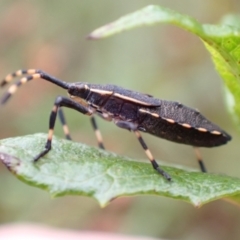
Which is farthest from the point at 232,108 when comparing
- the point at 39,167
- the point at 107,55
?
the point at 107,55

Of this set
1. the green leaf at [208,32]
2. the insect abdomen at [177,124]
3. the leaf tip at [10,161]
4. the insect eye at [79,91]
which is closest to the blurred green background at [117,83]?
the insect abdomen at [177,124]

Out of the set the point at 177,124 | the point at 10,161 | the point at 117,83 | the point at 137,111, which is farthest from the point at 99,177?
the point at 117,83

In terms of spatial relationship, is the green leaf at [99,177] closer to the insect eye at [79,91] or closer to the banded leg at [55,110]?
the banded leg at [55,110]

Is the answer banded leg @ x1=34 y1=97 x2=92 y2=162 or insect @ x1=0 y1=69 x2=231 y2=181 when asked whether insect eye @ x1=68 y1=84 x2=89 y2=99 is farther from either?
banded leg @ x1=34 y1=97 x2=92 y2=162

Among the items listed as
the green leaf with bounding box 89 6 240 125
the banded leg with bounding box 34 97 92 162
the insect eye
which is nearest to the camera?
the green leaf with bounding box 89 6 240 125

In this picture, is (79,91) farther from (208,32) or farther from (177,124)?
(208,32)

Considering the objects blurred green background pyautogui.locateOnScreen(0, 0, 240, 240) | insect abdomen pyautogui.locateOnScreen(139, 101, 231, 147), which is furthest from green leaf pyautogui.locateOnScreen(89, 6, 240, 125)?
blurred green background pyautogui.locateOnScreen(0, 0, 240, 240)
